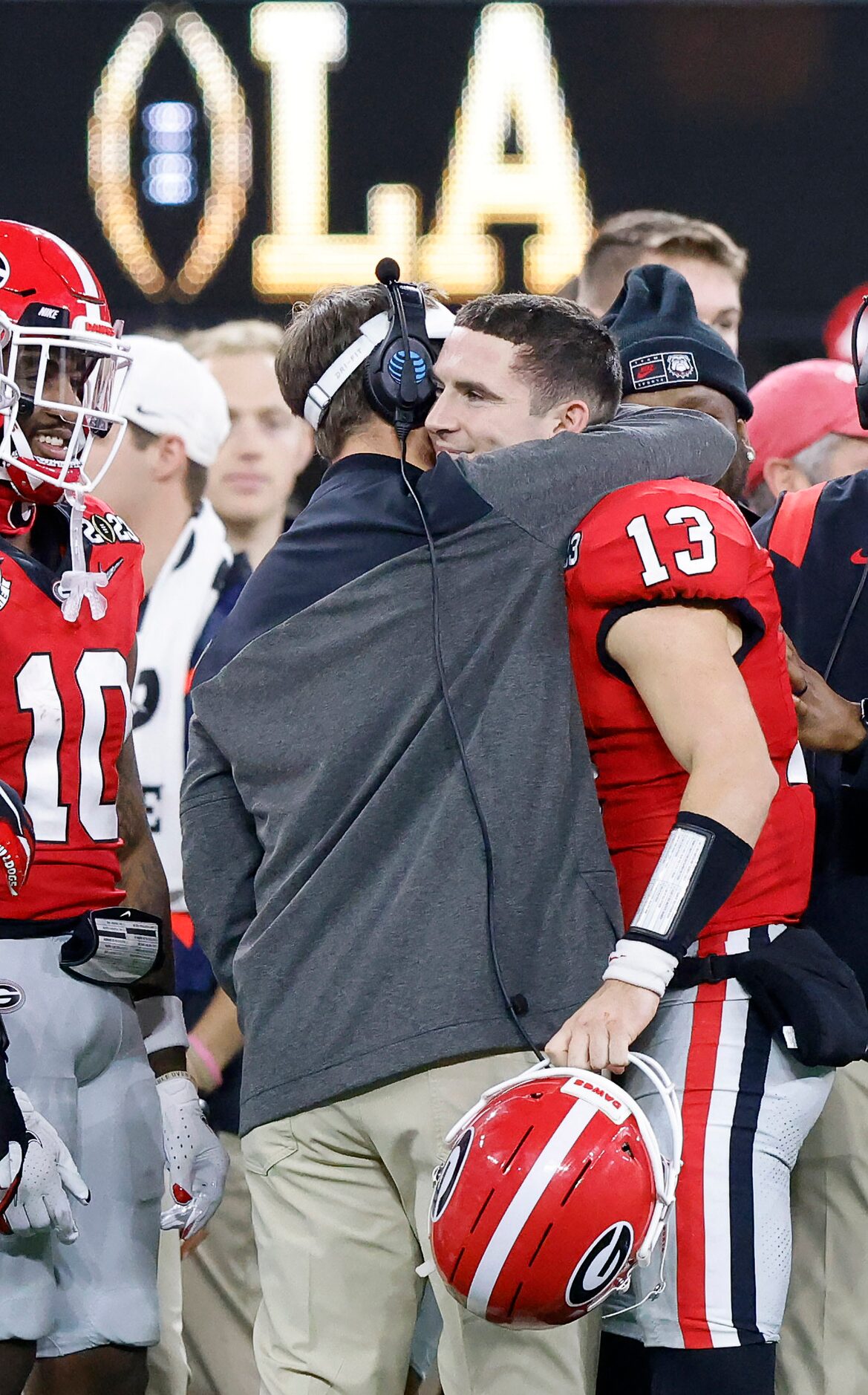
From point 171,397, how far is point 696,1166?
2615 millimetres

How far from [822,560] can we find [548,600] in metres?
0.68

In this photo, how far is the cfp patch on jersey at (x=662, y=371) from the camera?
2.52 metres

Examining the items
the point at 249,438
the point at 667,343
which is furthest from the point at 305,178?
the point at 667,343

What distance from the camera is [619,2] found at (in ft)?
14.9

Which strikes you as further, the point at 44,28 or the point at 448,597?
the point at 44,28

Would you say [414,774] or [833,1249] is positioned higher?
[414,774]

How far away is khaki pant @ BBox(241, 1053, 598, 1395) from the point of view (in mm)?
1835

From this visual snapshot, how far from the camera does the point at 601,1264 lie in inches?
65.5

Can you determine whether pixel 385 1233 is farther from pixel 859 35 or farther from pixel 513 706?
pixel 859 35

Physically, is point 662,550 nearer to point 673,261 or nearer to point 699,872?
point 699,872

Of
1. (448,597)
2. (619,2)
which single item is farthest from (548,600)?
(619,2)

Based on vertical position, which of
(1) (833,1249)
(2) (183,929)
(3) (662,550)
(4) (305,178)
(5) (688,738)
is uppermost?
(4) (305,178)

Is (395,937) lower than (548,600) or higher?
lower

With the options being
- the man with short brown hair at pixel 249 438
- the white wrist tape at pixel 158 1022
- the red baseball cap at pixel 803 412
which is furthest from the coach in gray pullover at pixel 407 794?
the man with short brown hair at pixel 249 438
